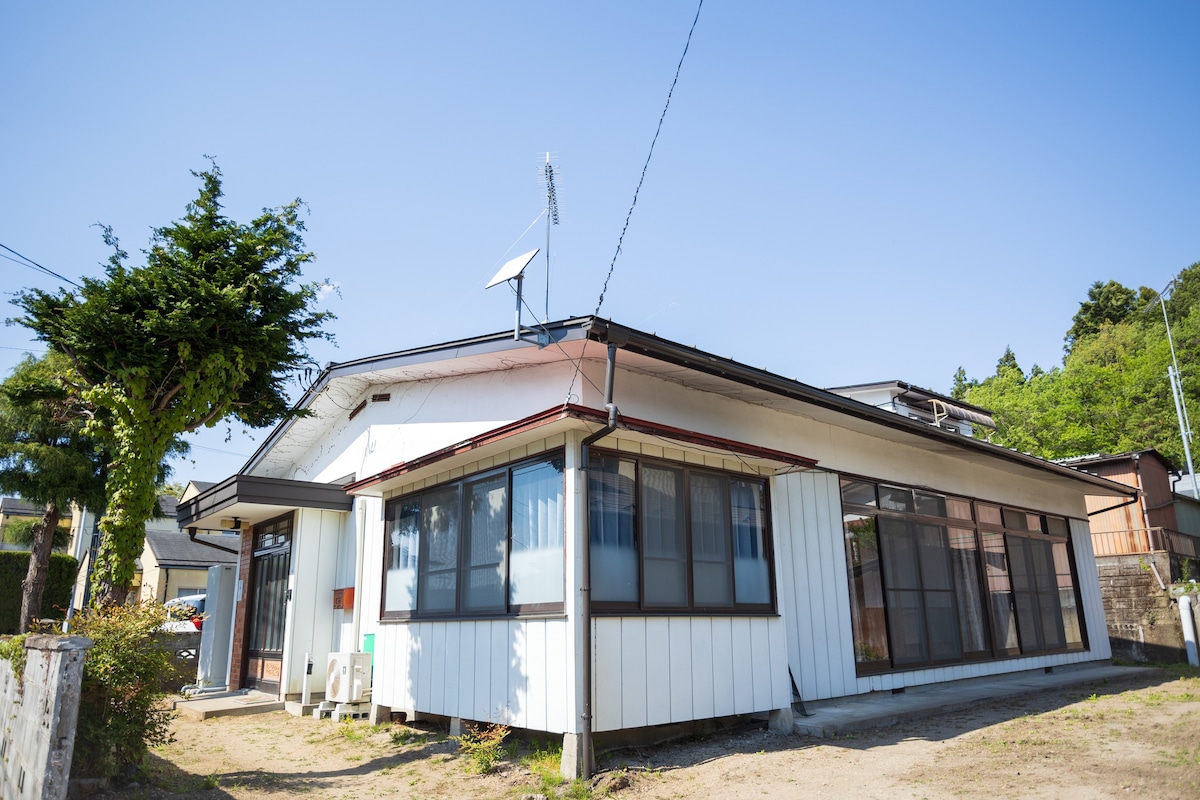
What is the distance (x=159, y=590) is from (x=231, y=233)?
89.9 feet

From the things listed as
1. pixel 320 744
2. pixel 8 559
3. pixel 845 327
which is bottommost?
pixel 320 744

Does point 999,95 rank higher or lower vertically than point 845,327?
higher

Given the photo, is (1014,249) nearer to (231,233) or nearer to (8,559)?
(231,233)

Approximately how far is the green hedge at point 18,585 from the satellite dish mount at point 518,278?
21.6 meters

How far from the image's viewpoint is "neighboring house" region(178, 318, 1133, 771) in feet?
20.6

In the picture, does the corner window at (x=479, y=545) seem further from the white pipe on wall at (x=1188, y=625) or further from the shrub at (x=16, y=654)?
the white pipe on wall at (x=1188, y=625)

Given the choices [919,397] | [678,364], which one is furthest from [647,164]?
[919,397]

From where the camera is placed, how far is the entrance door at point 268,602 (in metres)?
10.8

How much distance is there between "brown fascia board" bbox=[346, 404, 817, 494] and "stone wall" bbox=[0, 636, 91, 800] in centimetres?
309

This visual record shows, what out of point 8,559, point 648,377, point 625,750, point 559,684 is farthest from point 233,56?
point 8,559

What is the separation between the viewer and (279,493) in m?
9.90

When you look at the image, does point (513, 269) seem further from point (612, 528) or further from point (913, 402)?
point (913, 402)

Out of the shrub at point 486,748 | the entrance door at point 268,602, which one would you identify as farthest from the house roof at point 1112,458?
the entrance door at point 268,602

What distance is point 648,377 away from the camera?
7.73 m
